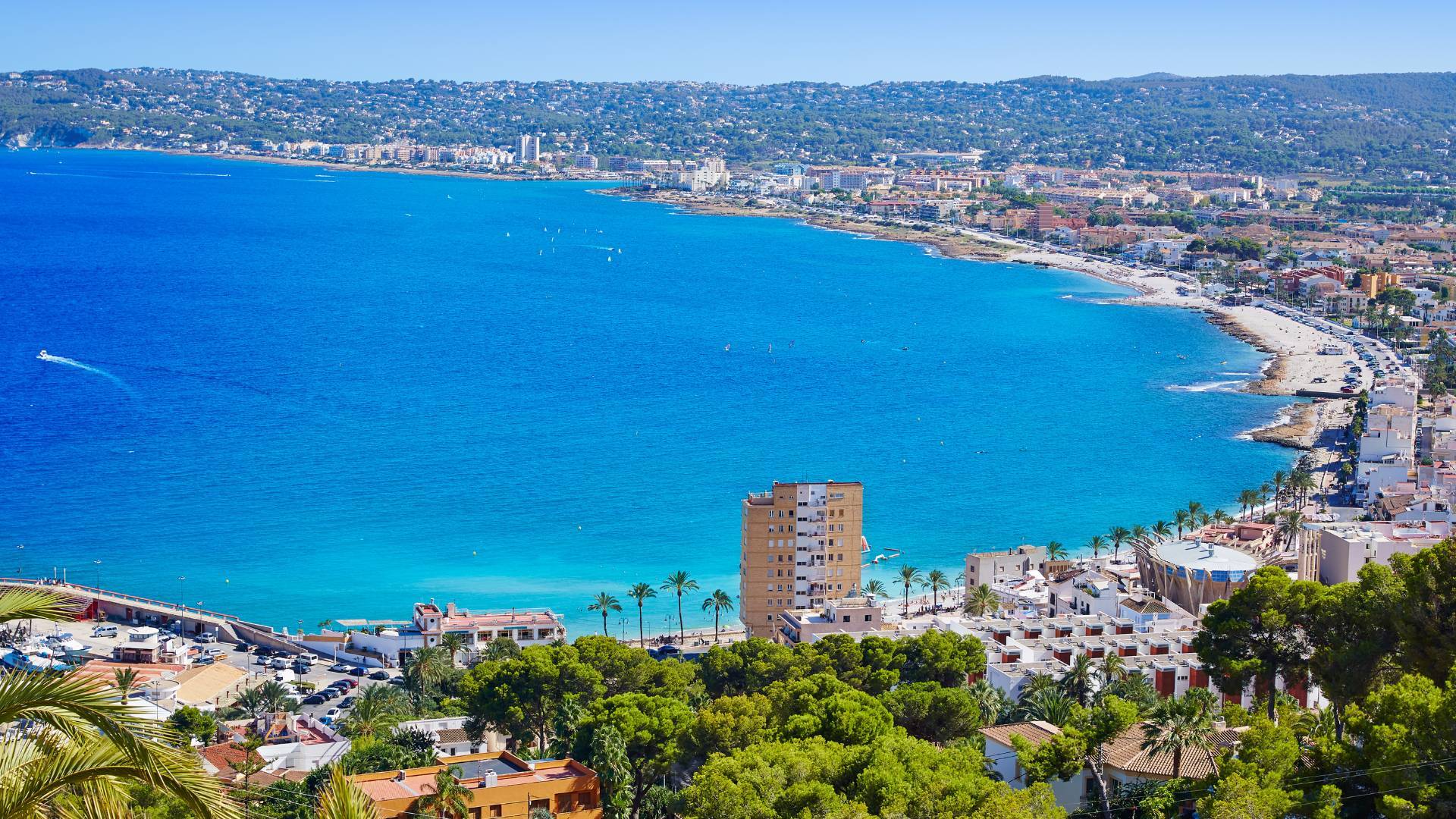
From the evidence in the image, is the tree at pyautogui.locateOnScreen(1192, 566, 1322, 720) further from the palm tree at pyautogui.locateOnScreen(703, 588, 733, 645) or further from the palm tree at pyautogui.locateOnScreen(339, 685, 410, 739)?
the palm tree at pyautogui.locateOnScreen(703, 588, 733, 645)

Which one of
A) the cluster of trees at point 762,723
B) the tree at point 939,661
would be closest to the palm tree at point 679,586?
the cluster of trees at point 762,723

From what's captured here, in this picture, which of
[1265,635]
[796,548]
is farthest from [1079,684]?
[796,548]

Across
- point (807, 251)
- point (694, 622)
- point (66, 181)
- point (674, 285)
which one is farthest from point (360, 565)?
point (66, 181)

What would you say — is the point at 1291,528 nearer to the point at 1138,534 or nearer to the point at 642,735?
the point at 1138,534

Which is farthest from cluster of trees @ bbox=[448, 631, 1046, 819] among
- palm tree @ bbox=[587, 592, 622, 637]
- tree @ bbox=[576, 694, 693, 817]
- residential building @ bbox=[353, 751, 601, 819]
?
palm tree @ bbox=[587, 592, 622, 637]

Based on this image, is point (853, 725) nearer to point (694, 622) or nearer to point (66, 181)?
point (694, 622)

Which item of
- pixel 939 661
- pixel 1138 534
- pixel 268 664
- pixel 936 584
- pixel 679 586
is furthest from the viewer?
pixel 1138 534
